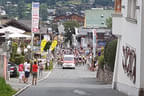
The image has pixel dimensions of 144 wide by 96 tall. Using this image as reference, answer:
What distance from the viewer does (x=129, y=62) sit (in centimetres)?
2272

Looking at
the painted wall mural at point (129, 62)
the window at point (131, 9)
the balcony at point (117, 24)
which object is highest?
the window at point (131, 9)

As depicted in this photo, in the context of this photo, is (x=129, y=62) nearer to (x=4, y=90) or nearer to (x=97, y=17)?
(x=4, y=90)

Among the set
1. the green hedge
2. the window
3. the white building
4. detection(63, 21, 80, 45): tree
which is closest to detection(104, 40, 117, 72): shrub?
the white building

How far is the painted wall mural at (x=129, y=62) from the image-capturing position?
839 inches

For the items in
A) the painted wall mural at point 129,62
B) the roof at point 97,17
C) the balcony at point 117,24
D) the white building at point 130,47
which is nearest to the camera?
the white building at point 130,47

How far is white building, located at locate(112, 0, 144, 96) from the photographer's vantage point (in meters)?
19.7

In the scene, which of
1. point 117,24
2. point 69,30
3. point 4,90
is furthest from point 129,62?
point 69,30

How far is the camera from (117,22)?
88.9 feet

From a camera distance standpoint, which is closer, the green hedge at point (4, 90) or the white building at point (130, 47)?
the white building at point (130, 47)

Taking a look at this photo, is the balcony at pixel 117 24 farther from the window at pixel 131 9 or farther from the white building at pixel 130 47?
the window at pixel 131 9

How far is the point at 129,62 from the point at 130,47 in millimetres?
690

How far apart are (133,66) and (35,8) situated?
25.5m

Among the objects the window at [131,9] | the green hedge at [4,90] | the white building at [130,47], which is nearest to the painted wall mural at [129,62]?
the white building at [130,47]

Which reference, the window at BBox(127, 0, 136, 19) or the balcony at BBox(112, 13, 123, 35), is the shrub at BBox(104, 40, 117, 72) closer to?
the balcony at BBox(112, 13, 123, 35)
